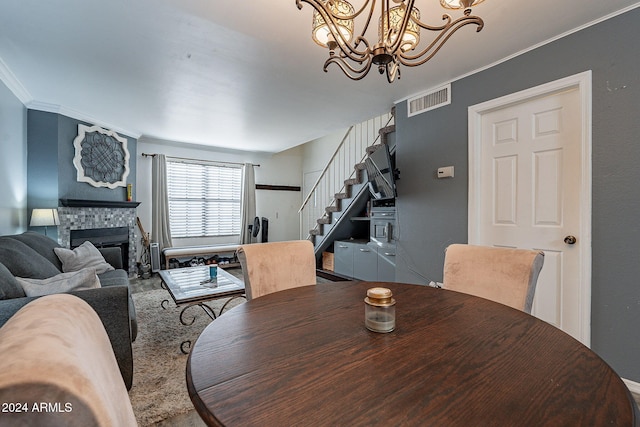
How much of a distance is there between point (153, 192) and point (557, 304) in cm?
574

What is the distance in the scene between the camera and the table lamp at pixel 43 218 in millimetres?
3014

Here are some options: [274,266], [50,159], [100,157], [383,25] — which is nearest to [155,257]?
[100,157]

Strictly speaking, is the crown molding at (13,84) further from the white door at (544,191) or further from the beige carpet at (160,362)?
the white door at (544,191)

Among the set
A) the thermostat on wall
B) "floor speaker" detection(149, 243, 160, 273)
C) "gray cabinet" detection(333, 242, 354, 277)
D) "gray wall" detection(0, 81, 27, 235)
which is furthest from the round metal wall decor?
the thermostat on wall

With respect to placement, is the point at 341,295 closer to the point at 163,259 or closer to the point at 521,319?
the point at 521,319

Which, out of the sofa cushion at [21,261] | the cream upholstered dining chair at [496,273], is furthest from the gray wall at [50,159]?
the cream upholstered dining chair at [496,273]

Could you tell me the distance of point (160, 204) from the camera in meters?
5.09

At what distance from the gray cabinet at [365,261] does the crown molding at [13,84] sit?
4.16 metres

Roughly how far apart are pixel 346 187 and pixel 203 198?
10.2ft

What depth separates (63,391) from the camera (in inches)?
11.4

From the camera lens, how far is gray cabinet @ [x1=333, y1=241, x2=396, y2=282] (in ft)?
12.0

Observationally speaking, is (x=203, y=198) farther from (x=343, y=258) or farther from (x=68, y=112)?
(x=343, y=258)

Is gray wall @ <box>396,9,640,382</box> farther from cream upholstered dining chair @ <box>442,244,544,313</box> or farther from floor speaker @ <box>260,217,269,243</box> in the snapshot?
floor speaker @ <box>260,217,269,243</box>

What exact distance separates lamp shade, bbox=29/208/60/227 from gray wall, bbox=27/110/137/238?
46 centimetres
